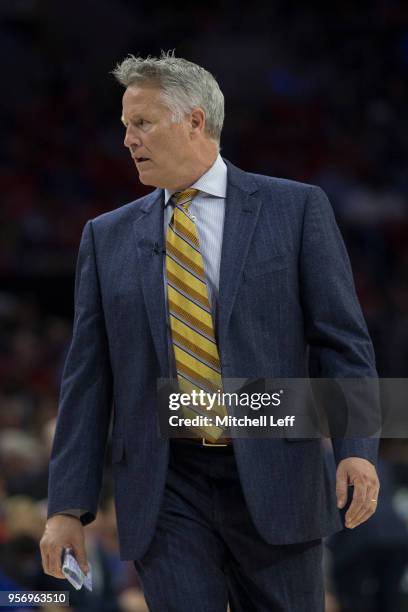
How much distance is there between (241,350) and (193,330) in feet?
0.39

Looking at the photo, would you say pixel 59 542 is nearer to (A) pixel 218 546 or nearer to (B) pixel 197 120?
(A) pixel 218 546

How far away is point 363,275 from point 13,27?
5385 mm

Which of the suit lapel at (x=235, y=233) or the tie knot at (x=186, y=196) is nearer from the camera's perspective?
the suit lapel at (x=235, y=233)

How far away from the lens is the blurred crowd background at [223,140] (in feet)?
36.4

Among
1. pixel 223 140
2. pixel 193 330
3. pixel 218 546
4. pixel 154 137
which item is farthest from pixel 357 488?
pixel 223 140

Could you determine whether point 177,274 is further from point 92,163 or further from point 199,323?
point 92,163

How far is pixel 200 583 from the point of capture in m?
2.78

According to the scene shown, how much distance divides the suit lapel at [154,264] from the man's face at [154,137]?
0.33ft

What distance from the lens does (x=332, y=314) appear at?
2855 millimetres

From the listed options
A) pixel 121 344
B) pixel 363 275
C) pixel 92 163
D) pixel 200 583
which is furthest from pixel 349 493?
pixel 92 163

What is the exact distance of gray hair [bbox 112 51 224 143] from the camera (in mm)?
2912

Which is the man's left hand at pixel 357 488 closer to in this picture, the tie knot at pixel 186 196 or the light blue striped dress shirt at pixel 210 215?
the light blue striped dress shirt at pixel 210 215

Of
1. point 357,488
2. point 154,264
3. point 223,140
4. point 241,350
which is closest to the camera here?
point 357,488

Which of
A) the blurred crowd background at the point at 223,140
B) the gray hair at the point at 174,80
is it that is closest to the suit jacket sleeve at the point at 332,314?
the gray hair at the point at 174,80
